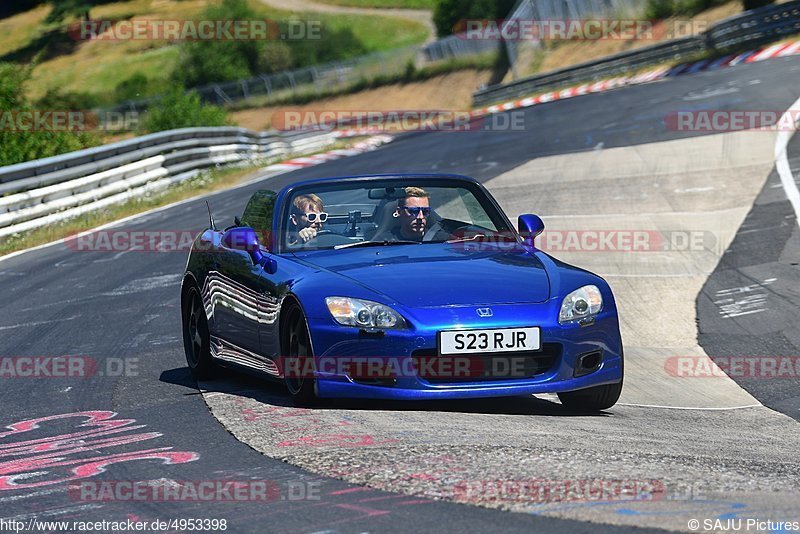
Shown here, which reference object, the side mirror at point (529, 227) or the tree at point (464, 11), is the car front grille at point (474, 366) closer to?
the side mirror at point (529, 227)

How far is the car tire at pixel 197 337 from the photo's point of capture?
8.80 meters

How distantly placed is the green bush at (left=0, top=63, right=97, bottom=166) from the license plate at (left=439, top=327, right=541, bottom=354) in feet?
63.3

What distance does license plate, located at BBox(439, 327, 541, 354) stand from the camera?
6852mm

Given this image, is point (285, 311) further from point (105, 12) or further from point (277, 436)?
point (105, 12)

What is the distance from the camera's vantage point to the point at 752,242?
46.2 ft

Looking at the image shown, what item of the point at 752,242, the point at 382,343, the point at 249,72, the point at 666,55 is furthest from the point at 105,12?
the point at 382,343

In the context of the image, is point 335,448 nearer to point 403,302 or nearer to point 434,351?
point 434,351

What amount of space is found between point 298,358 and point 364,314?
20.5 inches

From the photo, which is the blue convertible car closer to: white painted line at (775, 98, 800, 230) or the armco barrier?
white painted line at (775, 98, 800, 230)

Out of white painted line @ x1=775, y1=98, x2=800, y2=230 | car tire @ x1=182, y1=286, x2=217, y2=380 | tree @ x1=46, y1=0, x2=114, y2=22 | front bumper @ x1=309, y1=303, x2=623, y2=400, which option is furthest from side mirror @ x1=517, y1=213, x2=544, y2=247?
tree @ x1=46, y1=0, x2=114, y2=22

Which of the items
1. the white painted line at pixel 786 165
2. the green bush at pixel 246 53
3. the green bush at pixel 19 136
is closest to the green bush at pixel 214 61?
the green bush at pixel 246 53

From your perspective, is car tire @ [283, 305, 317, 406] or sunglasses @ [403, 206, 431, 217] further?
sunglasses @ [403, 206, 431, 217]

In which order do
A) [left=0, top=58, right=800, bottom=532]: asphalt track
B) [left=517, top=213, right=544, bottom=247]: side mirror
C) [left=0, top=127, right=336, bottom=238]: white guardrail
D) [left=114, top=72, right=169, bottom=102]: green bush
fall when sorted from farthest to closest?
[left=114, top=72, right=169, bottom=102]: green bush
[left=0, top=127, right=336, bottom=238]: white guardrail
[left=517, top=213, right=544, bottom=247]: side mirror
[left=0, top=58, right=800, bottom=532]: asphalt track

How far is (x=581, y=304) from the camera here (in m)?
7.19
